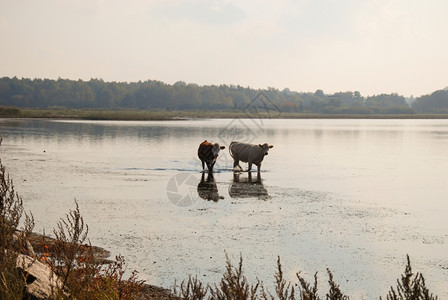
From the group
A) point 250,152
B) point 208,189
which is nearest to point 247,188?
point 208,189

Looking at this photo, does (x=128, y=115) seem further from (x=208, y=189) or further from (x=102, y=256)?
(x=102, y=256)

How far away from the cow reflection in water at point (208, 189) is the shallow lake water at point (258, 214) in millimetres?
41

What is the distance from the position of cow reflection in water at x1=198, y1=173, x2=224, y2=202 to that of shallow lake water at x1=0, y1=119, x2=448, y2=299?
41 millimetres

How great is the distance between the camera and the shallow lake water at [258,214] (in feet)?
32.9

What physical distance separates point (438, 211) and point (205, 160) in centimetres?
1191

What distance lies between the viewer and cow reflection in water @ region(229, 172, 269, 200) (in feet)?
57.9

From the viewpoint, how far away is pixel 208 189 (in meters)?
18.9

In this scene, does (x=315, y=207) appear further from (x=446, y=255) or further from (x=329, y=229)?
(x=446, y=255)

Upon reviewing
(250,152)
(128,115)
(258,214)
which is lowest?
(258,214)

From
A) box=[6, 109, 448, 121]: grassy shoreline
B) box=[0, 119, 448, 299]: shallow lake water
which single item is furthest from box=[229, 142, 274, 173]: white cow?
box=[6, 109, 448, 121]: grassy shoreline

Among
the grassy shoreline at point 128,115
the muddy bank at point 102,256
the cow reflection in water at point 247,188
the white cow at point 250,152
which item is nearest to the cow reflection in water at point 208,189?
the cow reflection in water at point 247,188

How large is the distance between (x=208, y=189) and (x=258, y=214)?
4665mm

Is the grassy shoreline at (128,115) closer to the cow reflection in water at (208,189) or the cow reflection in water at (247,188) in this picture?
the cow reflection in water at (247,188)

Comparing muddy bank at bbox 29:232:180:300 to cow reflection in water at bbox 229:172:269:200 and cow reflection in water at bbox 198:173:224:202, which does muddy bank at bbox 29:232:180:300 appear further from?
cow reflection in water at bbox 229:172:269:200
